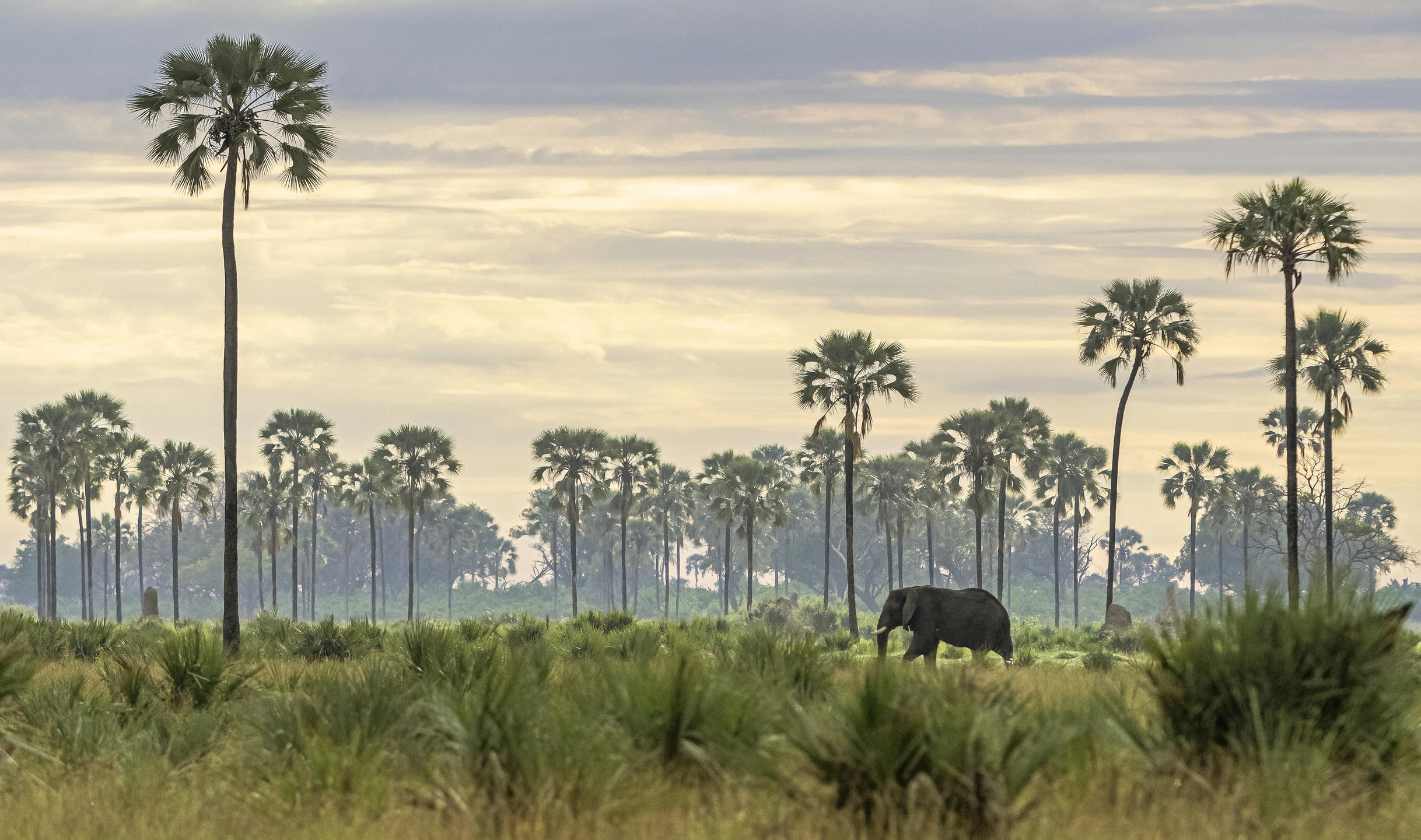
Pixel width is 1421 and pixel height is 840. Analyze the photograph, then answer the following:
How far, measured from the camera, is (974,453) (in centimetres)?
7081

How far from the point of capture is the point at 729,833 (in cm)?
823

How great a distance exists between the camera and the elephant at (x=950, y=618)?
102 ft

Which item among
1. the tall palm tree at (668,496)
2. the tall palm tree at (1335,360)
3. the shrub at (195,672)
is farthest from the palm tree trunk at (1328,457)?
the tall palm tree at (668,496)

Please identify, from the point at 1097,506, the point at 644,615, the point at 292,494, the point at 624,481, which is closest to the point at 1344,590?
the point at 624,481

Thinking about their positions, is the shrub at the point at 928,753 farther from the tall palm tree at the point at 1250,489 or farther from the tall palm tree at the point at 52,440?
the tall palm tree at the point at 1250,489

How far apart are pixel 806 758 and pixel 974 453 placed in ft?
207

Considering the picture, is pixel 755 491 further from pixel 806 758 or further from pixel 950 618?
pixel 806 758

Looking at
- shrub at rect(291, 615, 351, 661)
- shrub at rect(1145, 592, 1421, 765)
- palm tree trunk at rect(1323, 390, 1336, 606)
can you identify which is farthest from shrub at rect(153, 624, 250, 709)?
palm tree trunk at rect(1323, 390, 1336, 606)

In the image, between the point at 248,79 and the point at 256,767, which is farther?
the point at 248,79

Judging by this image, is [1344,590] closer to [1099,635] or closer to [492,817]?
[492,817]

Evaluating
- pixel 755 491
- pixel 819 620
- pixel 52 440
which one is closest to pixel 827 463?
pixel 755 491

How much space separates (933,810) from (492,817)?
2.81 metres

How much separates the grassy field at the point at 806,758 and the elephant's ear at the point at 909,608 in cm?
1935

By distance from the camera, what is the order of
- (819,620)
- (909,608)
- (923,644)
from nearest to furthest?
(923,644) < (909,608) < (819,620)
